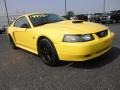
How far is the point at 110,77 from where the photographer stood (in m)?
4.30

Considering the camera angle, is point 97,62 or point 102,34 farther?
point 97,62

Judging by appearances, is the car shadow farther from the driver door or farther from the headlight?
the driver door

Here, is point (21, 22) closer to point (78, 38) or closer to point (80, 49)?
point (78, 38)

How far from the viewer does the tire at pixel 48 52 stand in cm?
507

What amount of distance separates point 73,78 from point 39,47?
4.97 feet

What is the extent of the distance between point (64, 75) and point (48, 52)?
0.85m

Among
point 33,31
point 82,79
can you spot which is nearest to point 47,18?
point 33,31

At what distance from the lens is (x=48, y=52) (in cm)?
526

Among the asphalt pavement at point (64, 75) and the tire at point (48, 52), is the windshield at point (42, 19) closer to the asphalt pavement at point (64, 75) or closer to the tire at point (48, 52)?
the tire at point (48, 52)

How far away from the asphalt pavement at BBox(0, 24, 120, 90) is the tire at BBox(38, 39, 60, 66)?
15 centimetres

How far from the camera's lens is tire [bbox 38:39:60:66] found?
16.6 feet

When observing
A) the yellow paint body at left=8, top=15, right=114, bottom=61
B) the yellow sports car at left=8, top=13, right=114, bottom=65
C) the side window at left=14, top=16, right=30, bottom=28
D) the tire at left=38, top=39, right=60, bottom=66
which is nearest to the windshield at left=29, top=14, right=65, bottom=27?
the yellow sports car at left=8, top=13, right=114, bottom=65

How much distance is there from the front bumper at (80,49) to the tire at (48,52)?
0.18 meters

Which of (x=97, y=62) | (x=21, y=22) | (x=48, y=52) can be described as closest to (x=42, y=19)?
(x=21, y=22)
